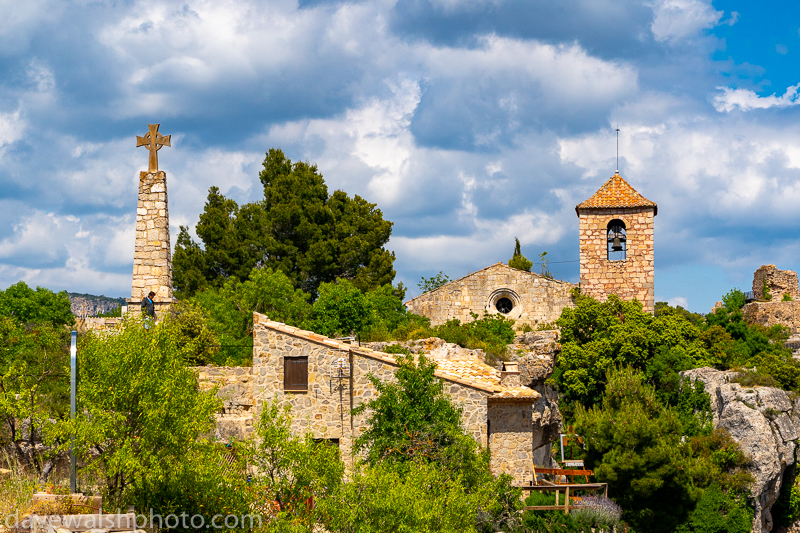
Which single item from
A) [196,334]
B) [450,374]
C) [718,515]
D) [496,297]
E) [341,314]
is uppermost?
[496,297]

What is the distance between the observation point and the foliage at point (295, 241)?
4838 centimetres

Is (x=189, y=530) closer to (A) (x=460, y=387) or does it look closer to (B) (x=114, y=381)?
(B) (x=114, y=381)

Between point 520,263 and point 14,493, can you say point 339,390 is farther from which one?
point 520,263

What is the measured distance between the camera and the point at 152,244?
92.8 ft

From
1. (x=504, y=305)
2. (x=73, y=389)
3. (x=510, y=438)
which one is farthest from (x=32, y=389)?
(x=504, y=305)

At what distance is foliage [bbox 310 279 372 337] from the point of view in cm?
3522

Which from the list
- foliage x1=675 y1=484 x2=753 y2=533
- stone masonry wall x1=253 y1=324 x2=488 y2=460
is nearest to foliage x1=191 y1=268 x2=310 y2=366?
stone masonry wall x1=253 y1=324 x2=488 y2=460

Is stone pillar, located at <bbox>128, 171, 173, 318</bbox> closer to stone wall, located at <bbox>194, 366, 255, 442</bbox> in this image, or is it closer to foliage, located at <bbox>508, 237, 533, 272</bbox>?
stone wall, located at <bbox>194, 366, 255, 442</bbox>

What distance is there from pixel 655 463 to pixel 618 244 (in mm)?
15849

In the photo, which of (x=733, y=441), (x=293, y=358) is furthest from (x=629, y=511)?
(x=293, y=358)

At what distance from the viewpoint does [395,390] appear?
2439 centimetres

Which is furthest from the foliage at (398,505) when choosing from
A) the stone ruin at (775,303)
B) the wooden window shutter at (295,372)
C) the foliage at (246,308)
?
the stone ruin at (775,303)

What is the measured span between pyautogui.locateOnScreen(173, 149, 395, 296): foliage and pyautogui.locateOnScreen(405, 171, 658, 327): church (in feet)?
23.2

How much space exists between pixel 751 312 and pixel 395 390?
109ft
